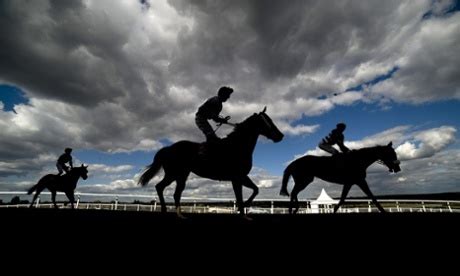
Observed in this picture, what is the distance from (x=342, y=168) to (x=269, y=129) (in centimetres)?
426

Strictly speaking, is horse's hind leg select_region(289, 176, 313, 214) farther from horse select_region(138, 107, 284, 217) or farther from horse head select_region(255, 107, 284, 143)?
horse head select_region(255, 107, 284, 143)

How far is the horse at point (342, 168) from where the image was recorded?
323 inches

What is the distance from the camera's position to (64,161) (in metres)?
13.0

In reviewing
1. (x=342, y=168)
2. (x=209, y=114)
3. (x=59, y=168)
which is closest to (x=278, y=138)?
(x=209, y=114)

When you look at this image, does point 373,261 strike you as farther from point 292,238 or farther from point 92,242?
point 92,242

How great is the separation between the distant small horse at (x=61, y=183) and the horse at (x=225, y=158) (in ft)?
29.9

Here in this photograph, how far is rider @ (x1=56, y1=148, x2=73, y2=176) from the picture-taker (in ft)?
42.2

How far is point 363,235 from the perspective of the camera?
9.99 ft

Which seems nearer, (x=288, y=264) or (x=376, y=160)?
(x=288, y=264)

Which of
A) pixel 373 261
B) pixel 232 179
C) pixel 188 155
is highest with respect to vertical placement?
pixel 188 155

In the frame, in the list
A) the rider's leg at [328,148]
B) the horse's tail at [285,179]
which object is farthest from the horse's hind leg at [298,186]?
the rider's leg at [328,148]

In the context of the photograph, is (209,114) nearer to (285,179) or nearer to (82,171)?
(285,179)

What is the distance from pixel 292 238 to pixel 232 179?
2504 millimetres

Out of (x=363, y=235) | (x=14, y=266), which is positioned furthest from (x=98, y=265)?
(x=363, y=235)
